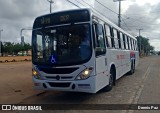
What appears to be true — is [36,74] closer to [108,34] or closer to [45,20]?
[45,20]

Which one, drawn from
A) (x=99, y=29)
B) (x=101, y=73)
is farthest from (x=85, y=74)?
(x=99, y=29)

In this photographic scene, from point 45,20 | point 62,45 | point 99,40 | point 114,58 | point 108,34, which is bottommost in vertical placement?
point 114,58

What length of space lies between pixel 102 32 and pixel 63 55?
1.98 meters

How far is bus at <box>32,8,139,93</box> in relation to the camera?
27.5 ft

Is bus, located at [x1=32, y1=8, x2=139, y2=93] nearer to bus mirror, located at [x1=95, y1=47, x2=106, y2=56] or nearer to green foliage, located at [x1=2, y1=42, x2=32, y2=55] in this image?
bus mirror, located at [x1=95, y1=47, x2=106, y2=56]

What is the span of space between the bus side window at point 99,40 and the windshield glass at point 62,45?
46cm

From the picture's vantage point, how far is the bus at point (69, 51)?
8391 mm

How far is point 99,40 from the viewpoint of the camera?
9.06 m

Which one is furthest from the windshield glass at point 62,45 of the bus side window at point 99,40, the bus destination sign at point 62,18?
the bus side window at point 99,40

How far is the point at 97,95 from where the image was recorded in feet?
33.4

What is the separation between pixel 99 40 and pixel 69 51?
122 centimetres

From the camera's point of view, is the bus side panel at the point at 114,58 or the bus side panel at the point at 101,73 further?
the bus side panel at the point at 114,58

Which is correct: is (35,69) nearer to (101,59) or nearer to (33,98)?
(33,98)

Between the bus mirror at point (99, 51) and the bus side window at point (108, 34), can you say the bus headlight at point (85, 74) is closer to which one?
the bus mirror at point (99, 51)
